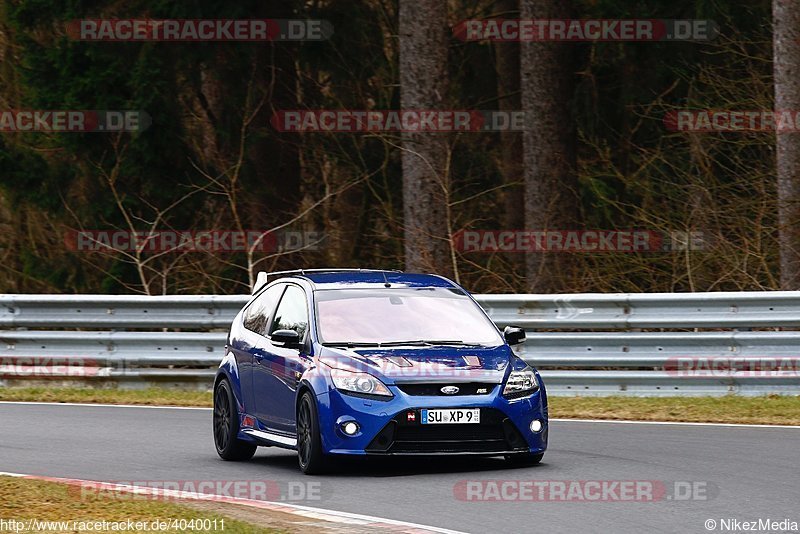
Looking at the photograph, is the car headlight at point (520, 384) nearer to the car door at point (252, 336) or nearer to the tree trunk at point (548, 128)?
the car door at point (252, 336)

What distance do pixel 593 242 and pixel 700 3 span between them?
14.5 feet

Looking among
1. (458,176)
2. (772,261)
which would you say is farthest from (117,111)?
(772,261)

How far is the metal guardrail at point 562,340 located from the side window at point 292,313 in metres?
4.58

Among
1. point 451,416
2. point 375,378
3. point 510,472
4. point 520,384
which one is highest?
point 375,378

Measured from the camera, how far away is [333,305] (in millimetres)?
11891

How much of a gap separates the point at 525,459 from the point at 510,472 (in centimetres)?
36

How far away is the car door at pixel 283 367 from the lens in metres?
11.6

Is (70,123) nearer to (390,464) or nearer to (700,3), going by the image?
(700,3)

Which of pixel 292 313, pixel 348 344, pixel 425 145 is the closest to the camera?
pixel 348 344

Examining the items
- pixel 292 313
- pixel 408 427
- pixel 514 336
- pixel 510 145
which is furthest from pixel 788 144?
pixel 510 145

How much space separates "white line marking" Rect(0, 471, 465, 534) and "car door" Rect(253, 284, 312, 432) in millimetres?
1453

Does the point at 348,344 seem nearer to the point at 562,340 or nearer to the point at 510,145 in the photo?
the point at 562,340

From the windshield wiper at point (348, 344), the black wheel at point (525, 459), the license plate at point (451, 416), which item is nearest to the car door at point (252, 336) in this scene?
the windshield wiper at point (348, 344)

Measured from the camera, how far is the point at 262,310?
12875 mm
